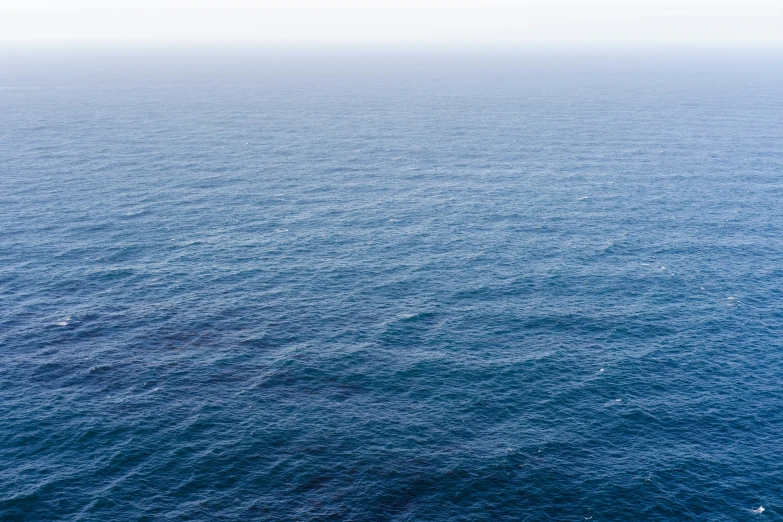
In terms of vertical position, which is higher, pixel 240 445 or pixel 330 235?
pixel 330 235

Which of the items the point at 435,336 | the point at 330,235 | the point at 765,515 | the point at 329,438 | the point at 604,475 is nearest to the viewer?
the point at 765,515

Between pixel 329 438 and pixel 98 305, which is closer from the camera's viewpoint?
pixel 329 438

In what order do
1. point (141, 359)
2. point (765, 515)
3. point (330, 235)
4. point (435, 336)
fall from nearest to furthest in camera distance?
point (765, 515), point (141, 359), point (435, 336), point (330, 235)

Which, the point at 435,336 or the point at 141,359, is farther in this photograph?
the point at 435,336

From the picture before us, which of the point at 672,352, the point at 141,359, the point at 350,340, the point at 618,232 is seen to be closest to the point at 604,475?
the point at 672,352

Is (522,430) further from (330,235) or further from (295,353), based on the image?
(330,235)

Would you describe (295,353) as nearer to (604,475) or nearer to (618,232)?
(604,475)

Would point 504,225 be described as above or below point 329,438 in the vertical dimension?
above

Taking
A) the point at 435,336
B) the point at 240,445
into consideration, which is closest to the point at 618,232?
the point at 435,336

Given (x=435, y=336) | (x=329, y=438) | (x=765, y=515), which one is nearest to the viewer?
(x=765, y=515)
